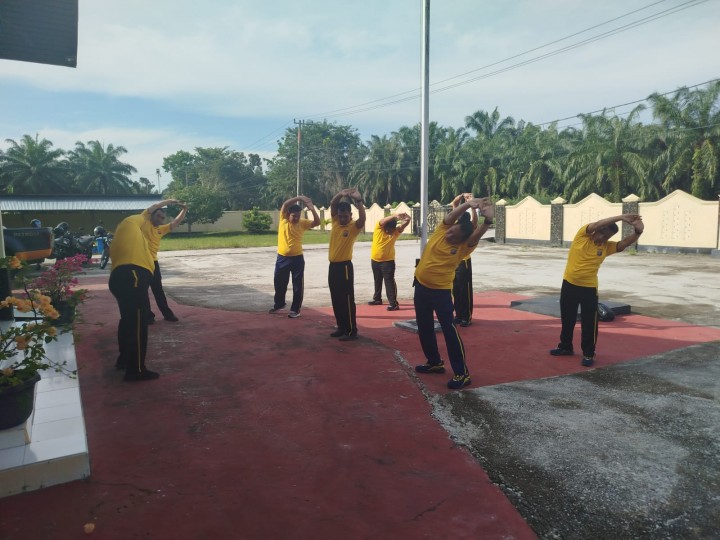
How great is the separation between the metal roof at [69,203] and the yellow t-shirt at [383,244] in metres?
27.6

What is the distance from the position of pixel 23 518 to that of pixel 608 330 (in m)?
6.74

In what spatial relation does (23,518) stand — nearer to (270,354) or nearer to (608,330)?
(270,354)

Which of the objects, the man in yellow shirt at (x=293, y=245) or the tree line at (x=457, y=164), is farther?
the tree line at (x=457, y=164)

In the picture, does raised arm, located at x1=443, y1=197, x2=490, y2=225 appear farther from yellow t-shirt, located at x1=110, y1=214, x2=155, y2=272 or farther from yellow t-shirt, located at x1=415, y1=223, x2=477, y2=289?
yellow t-shirt, located at x1=110, y1=214, x2=155, y2=272

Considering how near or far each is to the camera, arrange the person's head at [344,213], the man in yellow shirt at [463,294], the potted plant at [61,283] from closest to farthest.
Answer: the person's head at [344,213] → the potted plant at [61,283] → the man in yellow shirt at [463,294]

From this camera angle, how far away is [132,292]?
4.74 meters

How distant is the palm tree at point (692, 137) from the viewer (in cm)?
2492

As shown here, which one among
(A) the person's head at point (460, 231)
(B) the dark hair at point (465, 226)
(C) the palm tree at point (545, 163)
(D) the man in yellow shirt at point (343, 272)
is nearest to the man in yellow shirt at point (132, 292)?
(D) the man in yellow shirt at point (343, 272)

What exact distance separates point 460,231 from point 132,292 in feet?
9.87

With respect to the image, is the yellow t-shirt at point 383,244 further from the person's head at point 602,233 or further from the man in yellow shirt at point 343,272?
the person's head at point 602,233

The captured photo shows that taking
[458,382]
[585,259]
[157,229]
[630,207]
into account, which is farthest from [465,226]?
[630,207]

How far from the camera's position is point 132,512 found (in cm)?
273

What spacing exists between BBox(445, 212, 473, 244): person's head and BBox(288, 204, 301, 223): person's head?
3503 mm

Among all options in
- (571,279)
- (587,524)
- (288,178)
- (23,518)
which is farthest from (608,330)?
(288,178)
